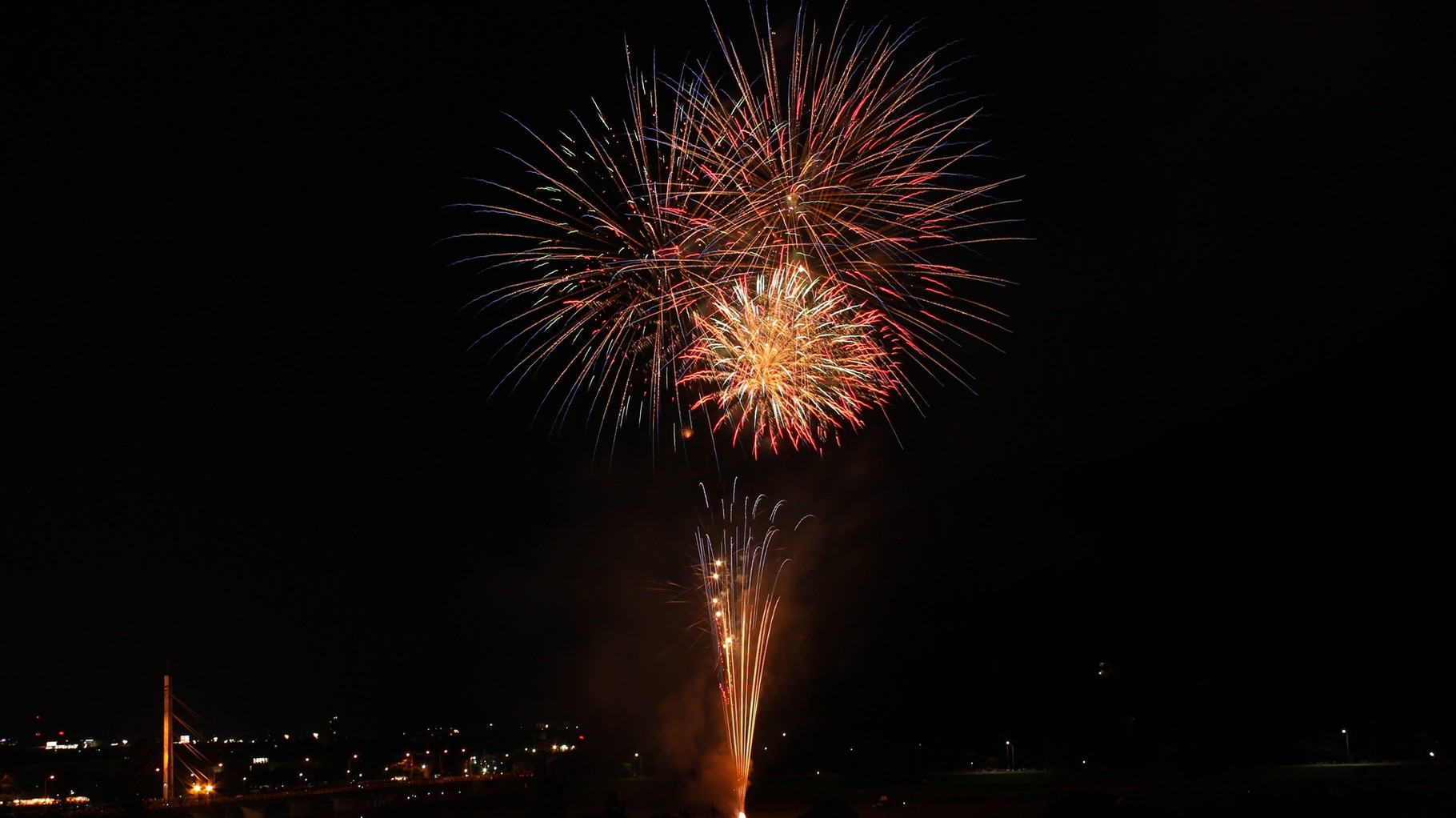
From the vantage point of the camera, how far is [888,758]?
190 feet

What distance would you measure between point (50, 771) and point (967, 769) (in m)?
63.2

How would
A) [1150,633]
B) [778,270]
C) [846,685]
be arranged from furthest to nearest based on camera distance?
[846,685] < [1150,633] < [778,270]

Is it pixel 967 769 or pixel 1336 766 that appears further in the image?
pixel 967 769

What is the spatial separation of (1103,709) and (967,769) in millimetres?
9828

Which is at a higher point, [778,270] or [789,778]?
[778,270]

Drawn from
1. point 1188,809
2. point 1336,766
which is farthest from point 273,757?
point 1188,809

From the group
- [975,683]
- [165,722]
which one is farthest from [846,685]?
[165,722]

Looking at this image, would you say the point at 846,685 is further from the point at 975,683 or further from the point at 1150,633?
the point at 1150,633

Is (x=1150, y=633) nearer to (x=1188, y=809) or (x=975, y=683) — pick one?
(x=975, y=683)

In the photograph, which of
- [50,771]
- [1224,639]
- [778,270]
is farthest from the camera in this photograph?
[50,771]

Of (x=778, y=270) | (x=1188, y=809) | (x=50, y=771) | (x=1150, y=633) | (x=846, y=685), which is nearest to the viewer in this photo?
(x=778, y=270)

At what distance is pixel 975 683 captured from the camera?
6825 cm

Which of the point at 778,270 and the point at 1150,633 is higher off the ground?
the point at 778,270

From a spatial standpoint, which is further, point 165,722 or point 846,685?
point 846,685
